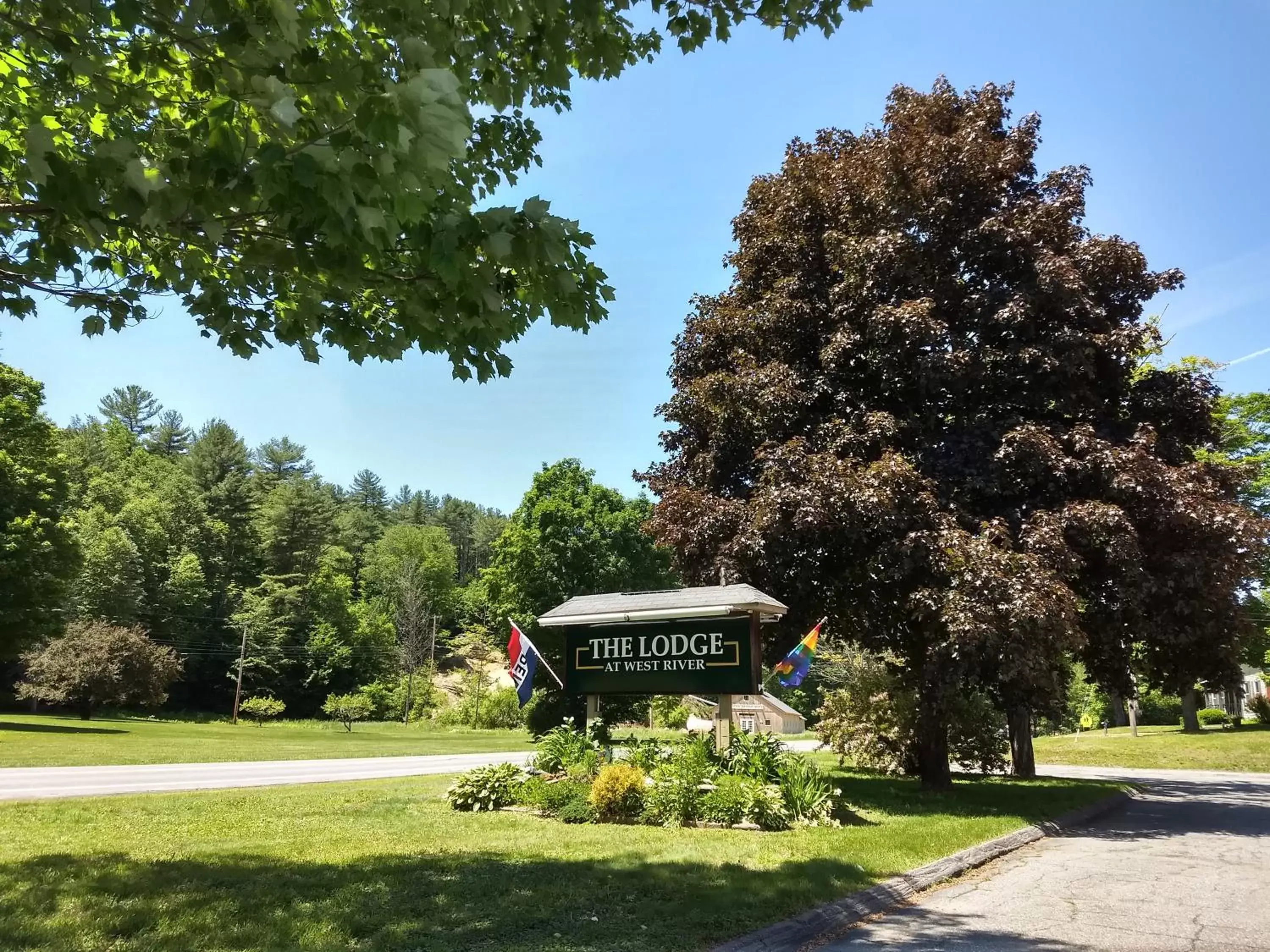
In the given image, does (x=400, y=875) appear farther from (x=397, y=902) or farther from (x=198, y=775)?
(x=198, y=775)

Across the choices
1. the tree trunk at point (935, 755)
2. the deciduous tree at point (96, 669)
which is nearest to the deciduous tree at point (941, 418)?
the tree trunk at point (935, 755)

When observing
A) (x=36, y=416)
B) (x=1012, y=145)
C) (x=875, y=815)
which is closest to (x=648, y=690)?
(x=875, y=815)

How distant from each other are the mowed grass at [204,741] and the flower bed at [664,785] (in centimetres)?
1140

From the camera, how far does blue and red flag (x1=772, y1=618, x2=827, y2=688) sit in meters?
13.6

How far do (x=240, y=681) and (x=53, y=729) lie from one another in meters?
17.6

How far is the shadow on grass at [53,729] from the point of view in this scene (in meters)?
28.2

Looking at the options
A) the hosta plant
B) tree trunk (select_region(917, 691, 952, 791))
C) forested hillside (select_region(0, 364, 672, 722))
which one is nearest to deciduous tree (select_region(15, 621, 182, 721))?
forested hillside (select_region(0, 364, 672, 722))

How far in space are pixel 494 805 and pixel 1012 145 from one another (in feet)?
44.9

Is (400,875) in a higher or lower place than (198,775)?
higher

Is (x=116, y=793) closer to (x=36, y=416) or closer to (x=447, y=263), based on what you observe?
(x=447, y=263)

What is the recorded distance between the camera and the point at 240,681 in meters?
47.3

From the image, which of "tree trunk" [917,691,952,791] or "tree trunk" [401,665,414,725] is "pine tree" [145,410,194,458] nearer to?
"tree trunk" [401,665,414,725]

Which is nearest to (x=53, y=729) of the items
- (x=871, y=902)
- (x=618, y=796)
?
(x=618, y=796)

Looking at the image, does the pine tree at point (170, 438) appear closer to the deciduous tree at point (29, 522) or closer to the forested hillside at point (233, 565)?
the forested hillside at point (233, 565)
